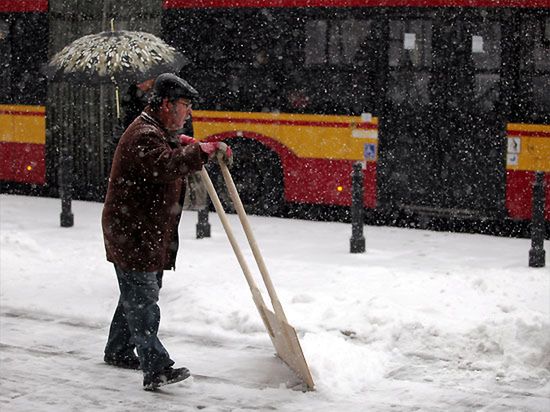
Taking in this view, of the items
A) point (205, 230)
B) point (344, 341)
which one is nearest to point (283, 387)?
point (344, 341)

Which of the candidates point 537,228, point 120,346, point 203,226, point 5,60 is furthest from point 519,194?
point 5,60

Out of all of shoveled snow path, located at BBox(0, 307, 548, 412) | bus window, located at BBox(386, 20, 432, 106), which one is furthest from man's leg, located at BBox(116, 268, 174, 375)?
bus window, located at BBox(386, 20, 432, 106)

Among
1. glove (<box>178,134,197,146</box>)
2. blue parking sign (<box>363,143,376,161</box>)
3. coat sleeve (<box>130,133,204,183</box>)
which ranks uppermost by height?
glove (<box>178,134,197,146</box>)

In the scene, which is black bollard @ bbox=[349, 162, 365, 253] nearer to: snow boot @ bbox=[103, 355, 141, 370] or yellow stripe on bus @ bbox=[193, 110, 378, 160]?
yellow stripe on bus @ bbox=[193, 110, 378, 160]

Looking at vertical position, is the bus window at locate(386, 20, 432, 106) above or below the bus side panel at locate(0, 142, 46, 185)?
above

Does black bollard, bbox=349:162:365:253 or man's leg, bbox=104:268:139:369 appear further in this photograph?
black bollard, bbox=349:162:365:253

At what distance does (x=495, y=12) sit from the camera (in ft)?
45.2

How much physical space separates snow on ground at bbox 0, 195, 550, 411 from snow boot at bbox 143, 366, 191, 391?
0.25ft

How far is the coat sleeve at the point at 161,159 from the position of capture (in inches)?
273

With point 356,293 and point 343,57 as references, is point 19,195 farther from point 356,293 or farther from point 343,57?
point 356,293

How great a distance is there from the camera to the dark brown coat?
7199mm

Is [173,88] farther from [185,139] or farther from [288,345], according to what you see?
[288,345]

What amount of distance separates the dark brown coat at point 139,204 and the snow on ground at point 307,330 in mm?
889

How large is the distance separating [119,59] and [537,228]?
4.59 meters
